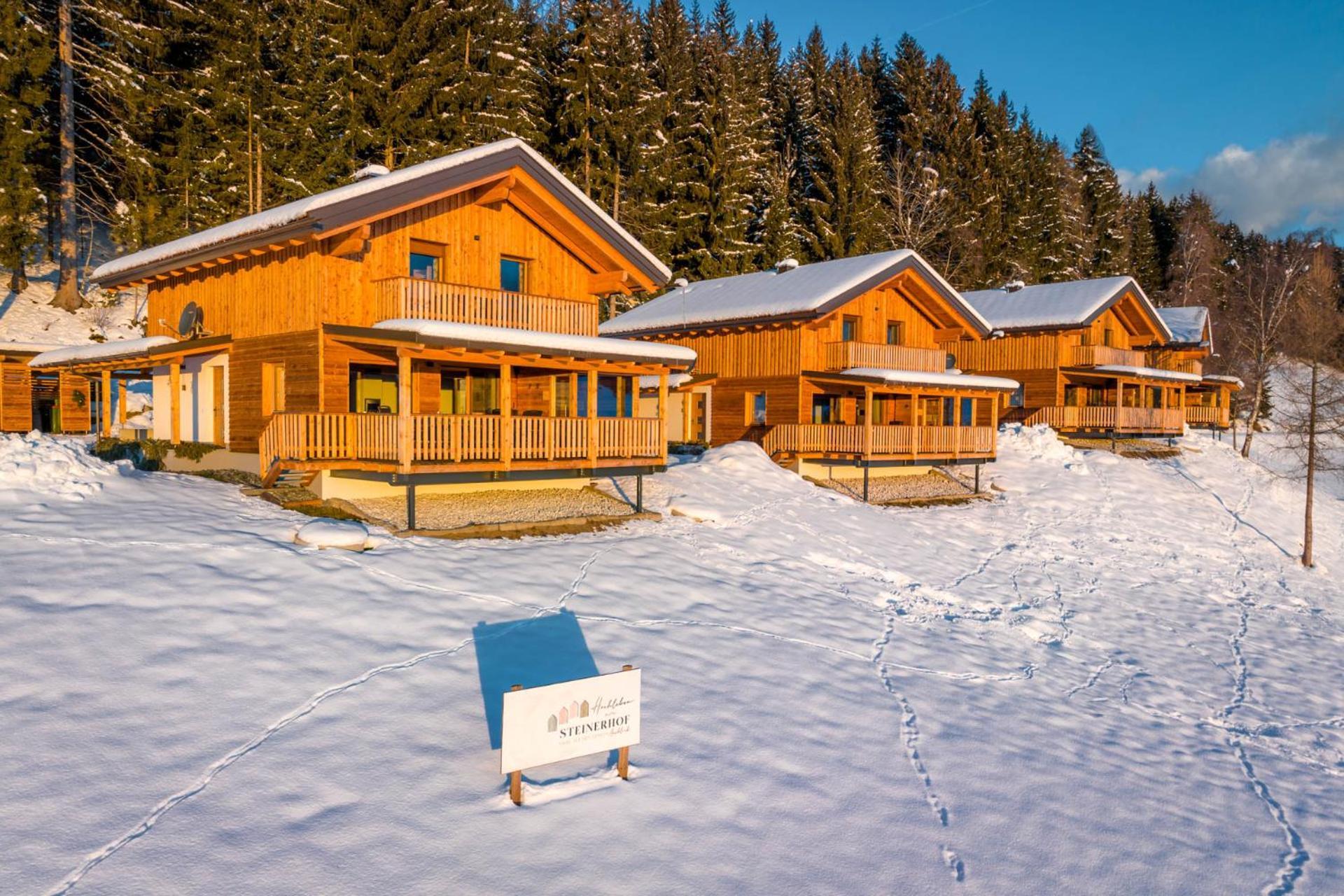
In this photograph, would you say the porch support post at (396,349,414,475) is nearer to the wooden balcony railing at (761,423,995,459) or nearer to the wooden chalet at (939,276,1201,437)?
the wooden balcony railing at (761,423,995,459)

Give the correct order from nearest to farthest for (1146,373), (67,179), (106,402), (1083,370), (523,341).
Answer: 1. (523,341)
2. (106,402)
3. (67,179)
4. (1083,370)
5. (1146,373)

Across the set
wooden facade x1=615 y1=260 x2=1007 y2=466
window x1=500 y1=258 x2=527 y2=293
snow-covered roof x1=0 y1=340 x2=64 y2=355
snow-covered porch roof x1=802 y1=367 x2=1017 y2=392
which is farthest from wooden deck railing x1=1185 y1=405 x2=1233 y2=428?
snow-covered roof x1=0 y1=340 x2=64 y2=355

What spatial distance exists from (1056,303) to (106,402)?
122 ft

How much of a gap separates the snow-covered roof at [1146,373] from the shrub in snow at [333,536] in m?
34.1

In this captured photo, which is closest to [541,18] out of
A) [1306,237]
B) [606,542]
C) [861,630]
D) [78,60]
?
[78,60]

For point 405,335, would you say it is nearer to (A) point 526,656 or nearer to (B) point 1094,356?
(A) point 526,656

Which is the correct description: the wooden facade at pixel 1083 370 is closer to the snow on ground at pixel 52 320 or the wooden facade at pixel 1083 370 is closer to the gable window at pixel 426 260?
the gable window at pixel 426 260

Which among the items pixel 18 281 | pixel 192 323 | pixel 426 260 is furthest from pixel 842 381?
pixel 18 281

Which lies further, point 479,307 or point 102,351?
point 102,351

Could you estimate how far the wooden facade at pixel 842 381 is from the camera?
2534 cm

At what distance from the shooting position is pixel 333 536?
39.9ft

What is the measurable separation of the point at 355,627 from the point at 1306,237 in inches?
3121

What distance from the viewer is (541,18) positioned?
171 feet

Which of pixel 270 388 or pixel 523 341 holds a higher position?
pixel 523 341
